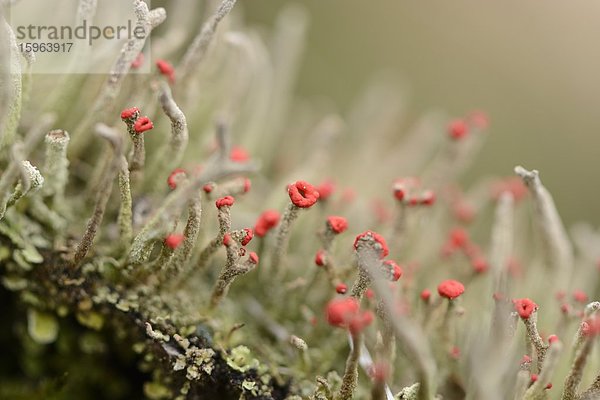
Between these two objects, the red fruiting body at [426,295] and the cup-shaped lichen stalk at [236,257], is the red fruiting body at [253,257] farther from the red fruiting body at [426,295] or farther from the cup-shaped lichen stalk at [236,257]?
the red fruiting body at [426,295]

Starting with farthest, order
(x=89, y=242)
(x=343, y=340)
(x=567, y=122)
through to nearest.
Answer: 1. (x=567, y=122)
2. (x=343, y=340)
3. (x=89, y=242)

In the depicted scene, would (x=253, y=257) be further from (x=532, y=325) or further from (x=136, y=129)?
(x=532, y=325)

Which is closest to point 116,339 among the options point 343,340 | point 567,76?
point 343,340

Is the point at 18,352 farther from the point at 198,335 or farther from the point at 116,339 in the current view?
the point at 198,335

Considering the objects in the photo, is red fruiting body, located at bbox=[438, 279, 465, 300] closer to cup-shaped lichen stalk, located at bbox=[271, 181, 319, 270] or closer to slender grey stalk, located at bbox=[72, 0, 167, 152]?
cup-shaped lichen stalk, located at bbox=[271, 181, 319, 270]

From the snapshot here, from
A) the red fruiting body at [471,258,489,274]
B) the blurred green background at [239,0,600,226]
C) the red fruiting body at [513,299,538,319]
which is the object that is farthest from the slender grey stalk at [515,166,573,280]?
the blurred green background at [239,0,600,226]

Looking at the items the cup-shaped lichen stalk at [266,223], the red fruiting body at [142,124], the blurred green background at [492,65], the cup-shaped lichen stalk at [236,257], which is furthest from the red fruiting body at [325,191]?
the blurred green background at [492,65]
